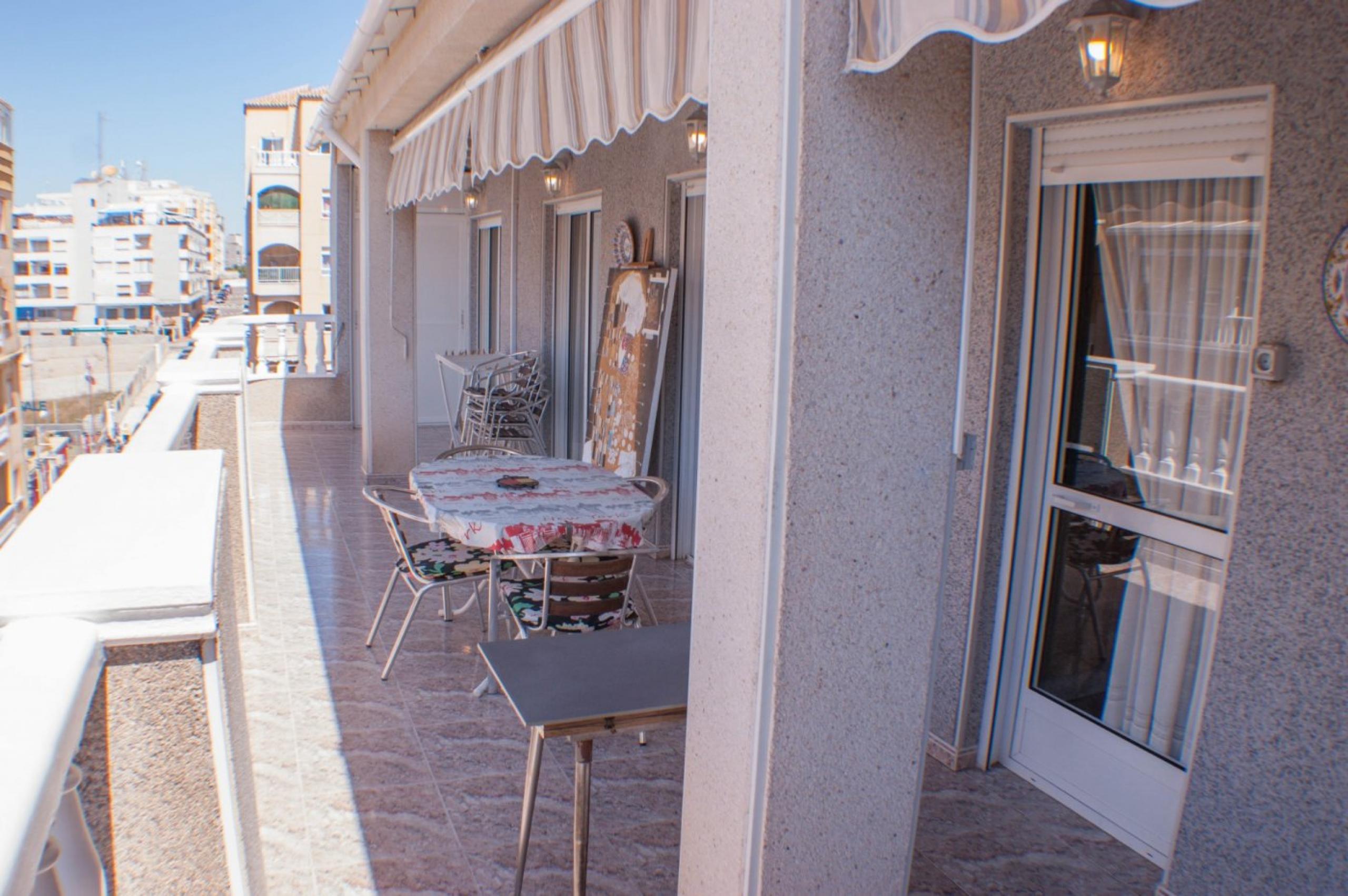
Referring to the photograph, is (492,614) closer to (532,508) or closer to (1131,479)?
(532,508)

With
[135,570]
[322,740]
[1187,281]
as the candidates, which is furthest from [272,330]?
[135,570]

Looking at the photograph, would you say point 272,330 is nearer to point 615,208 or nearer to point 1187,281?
point 615,208

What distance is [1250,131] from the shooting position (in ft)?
8.95

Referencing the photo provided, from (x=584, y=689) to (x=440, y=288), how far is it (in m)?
10.4

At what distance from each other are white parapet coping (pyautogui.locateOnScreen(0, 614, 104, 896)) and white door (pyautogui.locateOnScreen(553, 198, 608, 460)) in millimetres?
6970

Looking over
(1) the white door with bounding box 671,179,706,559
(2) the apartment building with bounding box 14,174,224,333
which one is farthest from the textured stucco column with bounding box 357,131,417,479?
(2) the apartment building with bounding box 14,174,224,333

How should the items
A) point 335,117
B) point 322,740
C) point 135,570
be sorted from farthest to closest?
point 335,117
point 322,740
point 135,570

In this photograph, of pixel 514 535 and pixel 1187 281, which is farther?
pixel 514 535

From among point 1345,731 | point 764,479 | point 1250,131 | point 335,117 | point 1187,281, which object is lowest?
point 1345,731

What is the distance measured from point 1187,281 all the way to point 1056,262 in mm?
514

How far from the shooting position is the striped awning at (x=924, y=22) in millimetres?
1520

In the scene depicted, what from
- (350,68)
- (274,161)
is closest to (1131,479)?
(350,68)

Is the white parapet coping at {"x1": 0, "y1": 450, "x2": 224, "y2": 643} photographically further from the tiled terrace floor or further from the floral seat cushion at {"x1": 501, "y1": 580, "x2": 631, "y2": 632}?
the floral seat cushion at {"x1": 501, "y1": 580, "x2": 631, "y2": 632}

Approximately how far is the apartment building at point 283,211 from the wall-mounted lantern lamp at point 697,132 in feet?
104
